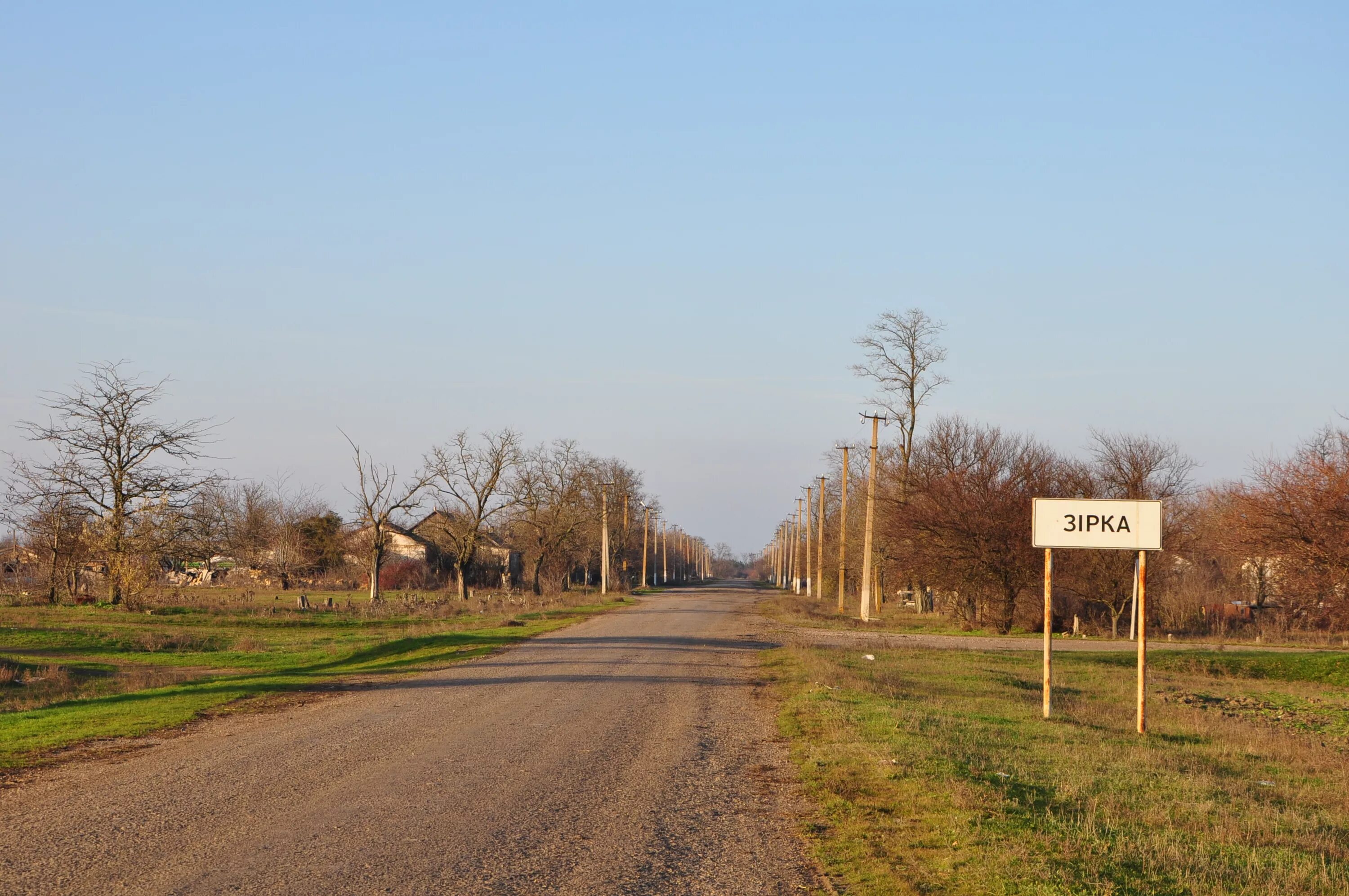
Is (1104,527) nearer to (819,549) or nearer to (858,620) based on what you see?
(858,620)

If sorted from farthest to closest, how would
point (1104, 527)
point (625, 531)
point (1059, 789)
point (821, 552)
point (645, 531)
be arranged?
point (645, 531) → point (625, 531) → point (821, 552) → point (1104, 527) → point (1059, 789)

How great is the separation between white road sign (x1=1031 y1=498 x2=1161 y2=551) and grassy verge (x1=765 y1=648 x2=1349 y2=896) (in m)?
2.58

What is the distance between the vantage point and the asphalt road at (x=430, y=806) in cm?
653

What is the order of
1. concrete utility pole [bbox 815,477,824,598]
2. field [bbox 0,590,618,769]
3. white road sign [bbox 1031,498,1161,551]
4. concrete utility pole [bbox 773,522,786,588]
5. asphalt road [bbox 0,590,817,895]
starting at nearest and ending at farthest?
asphalt road [bbox 0,590,817,895] → white road sign [bbox 1031,498,1161,551] → field [bbox 0,590,618,769] → concrete utility pole [bbox 815,477,824,598] → concrete utility pole [bbox 773,522,786,588]

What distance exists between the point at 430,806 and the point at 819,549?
6045cm

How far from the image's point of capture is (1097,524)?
14375 mm

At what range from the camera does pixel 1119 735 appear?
46.9 feet

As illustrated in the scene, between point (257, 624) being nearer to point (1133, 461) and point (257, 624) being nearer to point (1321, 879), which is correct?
point (1321, 879)

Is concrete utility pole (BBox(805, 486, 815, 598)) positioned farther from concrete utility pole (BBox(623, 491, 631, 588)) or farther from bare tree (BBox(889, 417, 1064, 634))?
bare tree (BBox(889, 417, 1064, 634))

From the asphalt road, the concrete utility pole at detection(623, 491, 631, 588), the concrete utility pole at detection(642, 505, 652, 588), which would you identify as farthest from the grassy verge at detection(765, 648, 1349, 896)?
the concrete utility pole at detection(642, 505, 652, 588)

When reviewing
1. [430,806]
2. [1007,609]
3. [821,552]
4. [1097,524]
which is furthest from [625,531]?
[430,806]

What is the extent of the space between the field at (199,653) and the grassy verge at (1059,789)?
8.39 metres

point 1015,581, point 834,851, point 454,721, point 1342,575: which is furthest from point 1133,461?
point 834,851

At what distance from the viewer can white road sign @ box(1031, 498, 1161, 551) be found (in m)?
14.1
